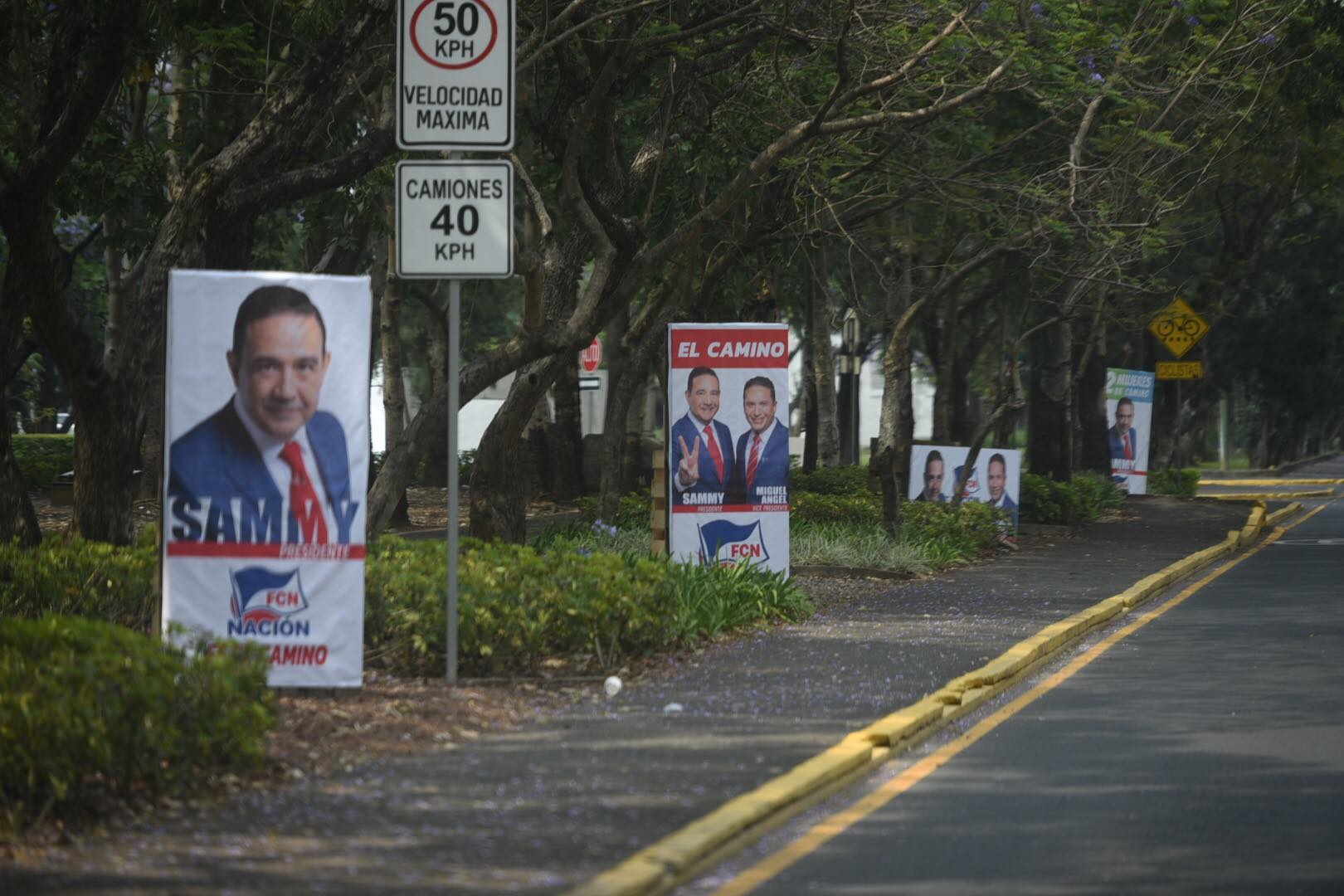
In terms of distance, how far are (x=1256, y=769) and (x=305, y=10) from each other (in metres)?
11.3

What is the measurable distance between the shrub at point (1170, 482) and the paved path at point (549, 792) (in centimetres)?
2709

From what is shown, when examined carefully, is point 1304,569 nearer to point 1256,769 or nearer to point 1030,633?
point 1030,633

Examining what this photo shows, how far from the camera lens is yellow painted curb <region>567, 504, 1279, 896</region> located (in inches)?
267

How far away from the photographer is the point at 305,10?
16891 mm

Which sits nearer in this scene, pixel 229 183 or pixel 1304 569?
pixel 229 183

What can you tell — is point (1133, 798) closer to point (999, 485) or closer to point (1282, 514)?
point (999, 485)

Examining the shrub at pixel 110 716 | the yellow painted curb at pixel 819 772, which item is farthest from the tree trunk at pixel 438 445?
the shrub at pixel 110 716

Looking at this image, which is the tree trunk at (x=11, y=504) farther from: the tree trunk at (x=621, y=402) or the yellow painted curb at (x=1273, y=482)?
the yellow painted curb at (x=1273, y=482)

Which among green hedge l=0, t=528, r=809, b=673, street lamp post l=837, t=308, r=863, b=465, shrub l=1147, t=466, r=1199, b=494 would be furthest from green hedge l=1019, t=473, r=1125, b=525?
green hedge l=0, t=528, r=809, b=673

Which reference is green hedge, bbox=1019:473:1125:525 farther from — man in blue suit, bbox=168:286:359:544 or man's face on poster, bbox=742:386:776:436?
man in blue suit, bbox=168:286:359:544

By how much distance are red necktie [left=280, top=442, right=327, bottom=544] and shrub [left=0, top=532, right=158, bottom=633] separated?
82.7 inches

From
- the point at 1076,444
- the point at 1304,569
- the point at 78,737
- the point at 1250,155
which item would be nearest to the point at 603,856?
the point at 78,737

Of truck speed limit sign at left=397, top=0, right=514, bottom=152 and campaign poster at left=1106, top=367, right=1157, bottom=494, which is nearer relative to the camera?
truck speed limit sign at left=397, top=0, right=514, bottom=152

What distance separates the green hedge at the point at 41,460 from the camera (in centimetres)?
3519
